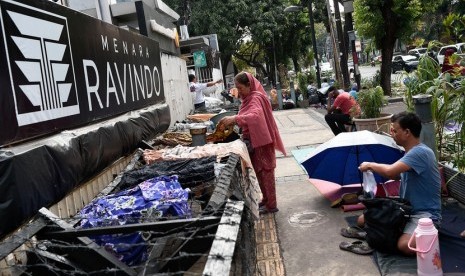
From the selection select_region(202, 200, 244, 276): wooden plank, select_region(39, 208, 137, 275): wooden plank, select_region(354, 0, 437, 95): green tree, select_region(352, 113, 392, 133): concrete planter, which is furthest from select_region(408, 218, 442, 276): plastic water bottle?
select_region(354, 0, 437, 95): green tree

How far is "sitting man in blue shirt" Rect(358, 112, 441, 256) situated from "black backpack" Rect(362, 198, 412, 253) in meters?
0.06

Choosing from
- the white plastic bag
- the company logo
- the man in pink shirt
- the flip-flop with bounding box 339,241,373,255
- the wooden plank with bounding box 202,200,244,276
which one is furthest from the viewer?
the man in pink shirt

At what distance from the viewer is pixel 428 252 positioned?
347cm

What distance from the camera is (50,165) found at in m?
2.79

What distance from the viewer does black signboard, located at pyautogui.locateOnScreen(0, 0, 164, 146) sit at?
8.26 feet

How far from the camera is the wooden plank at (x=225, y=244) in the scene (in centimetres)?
168

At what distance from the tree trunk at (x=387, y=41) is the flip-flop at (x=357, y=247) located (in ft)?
37.3

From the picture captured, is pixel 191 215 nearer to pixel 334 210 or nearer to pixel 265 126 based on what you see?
pixel 265 126

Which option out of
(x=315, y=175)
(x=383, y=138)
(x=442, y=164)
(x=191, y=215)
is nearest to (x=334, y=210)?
(x=315, y=175)

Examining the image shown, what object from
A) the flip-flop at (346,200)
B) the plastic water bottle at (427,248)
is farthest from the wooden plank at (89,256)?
the flip-flop at (346,200)

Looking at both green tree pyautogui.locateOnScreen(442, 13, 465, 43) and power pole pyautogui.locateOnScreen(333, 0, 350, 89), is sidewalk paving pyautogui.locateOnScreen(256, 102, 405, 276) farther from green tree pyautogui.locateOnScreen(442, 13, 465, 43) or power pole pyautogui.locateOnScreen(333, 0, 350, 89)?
power pole pyautogui.locateOnScreen(333, 0, 350, 89)

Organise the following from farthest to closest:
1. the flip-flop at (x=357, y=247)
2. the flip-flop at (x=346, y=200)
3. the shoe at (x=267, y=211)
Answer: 1. the shoe at (x=267, y=211)
2. the flip-flop at (x=346, y=200)
3. the flip-flop at (x=357, y=247)

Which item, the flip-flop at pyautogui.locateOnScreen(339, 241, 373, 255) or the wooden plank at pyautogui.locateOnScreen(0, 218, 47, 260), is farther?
the flip-flop at pyautogui.locateOnScreen(339, 241, 373, 255)

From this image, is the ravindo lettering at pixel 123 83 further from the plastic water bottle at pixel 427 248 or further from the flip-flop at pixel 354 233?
the plastic water bottle at pixel 427 248
